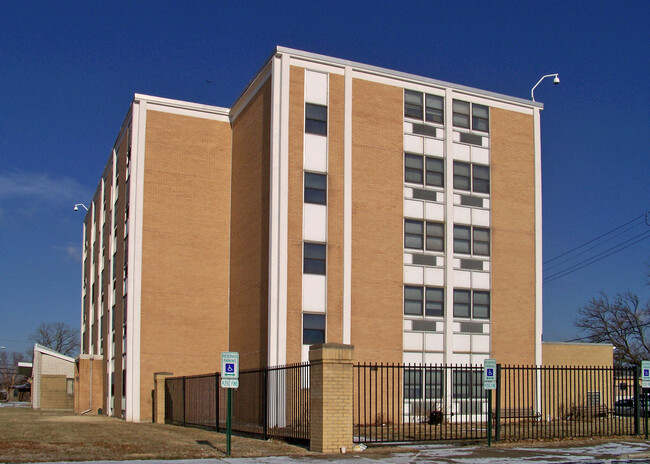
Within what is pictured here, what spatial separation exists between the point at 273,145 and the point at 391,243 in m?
6.50

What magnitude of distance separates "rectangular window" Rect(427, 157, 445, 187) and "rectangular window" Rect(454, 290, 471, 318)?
485 cm

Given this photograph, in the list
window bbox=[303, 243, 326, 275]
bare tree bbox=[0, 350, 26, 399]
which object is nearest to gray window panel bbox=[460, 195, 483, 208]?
window bbox=[303, 243, 326, 275]

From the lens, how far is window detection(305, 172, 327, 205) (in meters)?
30.1

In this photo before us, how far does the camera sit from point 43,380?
60.0m

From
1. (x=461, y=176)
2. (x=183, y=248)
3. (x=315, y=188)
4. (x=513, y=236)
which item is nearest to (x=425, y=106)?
(x=461, y=176)

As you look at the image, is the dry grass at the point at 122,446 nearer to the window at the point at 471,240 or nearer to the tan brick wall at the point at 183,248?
the tan brick wall at the point at 183,248

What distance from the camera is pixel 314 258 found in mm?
29797

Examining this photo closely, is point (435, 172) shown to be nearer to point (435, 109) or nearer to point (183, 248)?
point (435, 109)

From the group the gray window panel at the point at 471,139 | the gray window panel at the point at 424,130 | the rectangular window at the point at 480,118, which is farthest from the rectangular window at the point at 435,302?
the rectangular window at the point at 480,118

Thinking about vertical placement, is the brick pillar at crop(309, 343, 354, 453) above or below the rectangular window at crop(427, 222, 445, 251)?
below

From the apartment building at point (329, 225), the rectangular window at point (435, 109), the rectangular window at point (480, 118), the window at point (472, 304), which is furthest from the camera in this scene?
the rectangular window at point (480, 118)

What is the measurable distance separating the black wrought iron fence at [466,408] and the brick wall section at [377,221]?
156cm

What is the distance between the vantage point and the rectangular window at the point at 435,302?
105 feet

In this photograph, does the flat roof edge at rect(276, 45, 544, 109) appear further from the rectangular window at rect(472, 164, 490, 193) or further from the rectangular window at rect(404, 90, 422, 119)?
the rectangular window at rect(472, 164, 490, 193)
